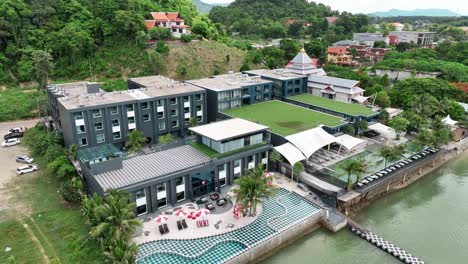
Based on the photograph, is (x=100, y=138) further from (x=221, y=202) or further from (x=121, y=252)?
(x=121, y=252)

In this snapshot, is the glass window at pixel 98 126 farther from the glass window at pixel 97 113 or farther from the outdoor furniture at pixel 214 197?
the outdoor furniture at pixel 214 197

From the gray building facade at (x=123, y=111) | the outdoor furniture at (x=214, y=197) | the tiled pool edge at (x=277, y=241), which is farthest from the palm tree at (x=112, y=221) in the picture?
the gray building facade at (x=123, y=111)

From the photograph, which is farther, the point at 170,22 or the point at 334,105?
the point at 170,22

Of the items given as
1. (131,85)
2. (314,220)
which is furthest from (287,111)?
(131,85)

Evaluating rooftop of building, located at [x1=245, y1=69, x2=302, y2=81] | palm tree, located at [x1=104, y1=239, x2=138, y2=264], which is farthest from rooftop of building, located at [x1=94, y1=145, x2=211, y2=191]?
rooftop of building, located at [x1=245, y1=69, x2=302, y2=81]

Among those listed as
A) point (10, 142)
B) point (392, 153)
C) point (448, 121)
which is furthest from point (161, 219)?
point (448, 121)

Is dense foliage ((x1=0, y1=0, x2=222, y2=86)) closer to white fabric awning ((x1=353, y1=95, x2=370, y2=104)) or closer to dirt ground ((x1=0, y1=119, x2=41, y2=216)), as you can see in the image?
dirt ground ((x1=0, y1=119, x2=41, y2=216))
